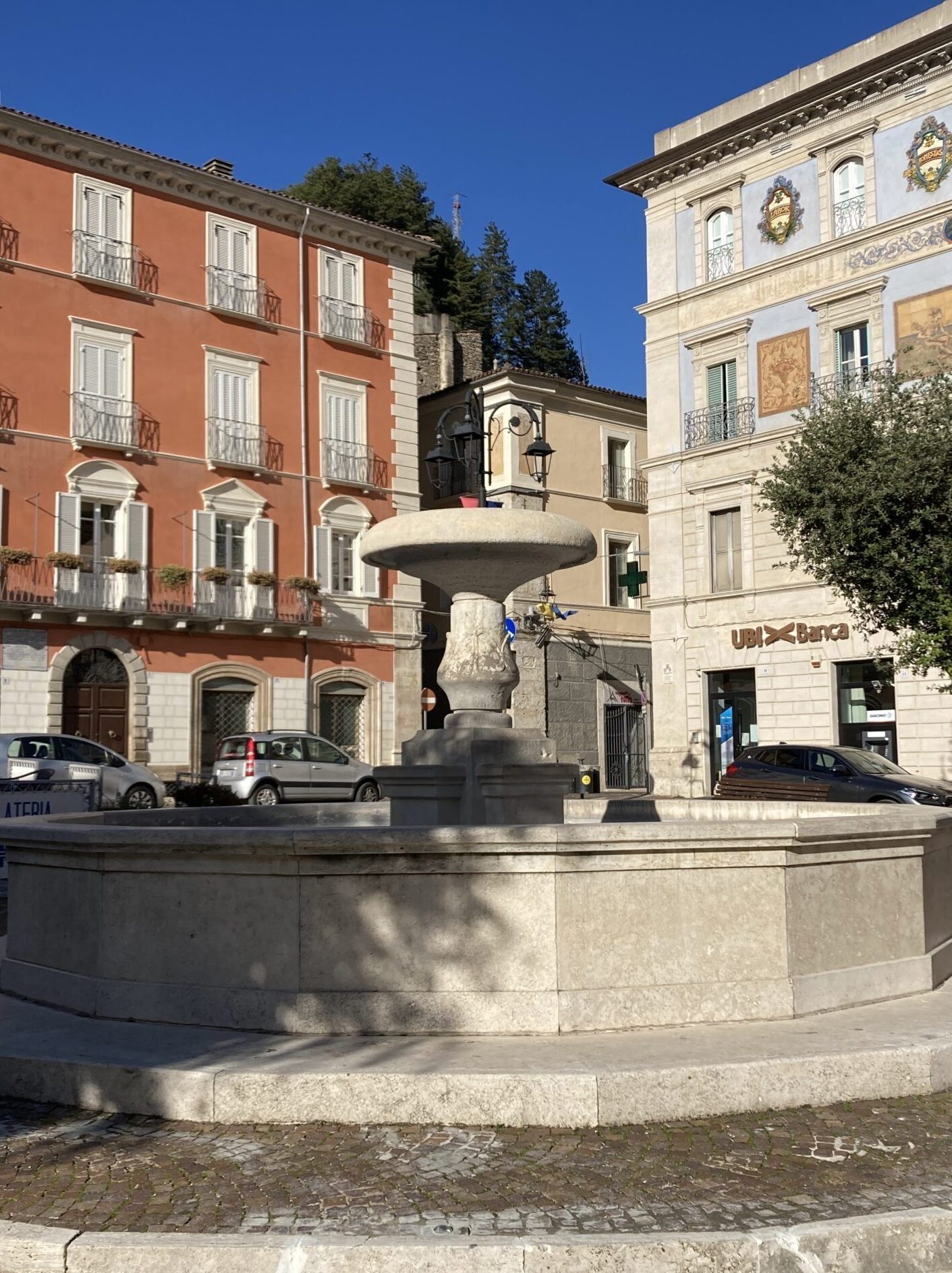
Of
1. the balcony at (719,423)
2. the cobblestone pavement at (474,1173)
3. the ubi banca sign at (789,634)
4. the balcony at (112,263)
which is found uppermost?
the balcony at (112,263)

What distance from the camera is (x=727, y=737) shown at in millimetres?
30391

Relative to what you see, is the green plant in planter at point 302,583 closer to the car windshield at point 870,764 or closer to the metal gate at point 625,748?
the metal gate at point 625,748

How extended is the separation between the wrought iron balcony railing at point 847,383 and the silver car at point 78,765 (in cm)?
1516

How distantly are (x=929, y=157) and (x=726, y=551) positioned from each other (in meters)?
9.64

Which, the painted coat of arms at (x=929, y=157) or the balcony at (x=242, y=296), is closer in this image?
the painted coat of arms at (x=929, y=157)

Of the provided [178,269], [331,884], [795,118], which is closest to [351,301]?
[178,269]

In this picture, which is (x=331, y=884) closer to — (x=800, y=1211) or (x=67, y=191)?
(x=800, y=1211)

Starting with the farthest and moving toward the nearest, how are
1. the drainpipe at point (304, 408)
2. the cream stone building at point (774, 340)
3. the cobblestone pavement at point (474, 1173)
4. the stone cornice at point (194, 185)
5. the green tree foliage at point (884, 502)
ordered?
the drainpipe at point (304, 408) < the stone cornice at point (194, 185) < the cream stone building at point (774, 340) < the green tree foliage at point (884, 502) < the cobblestone pavement at point (474, 1173)

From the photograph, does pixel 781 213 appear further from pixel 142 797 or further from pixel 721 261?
pixel 142 797

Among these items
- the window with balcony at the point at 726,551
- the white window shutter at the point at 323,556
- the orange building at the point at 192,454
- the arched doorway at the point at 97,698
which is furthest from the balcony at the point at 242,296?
the window with balcony at the point at 726,551

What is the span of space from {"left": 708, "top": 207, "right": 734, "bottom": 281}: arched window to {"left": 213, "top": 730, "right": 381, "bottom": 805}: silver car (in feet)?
50.1

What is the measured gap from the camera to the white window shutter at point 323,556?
34094mm

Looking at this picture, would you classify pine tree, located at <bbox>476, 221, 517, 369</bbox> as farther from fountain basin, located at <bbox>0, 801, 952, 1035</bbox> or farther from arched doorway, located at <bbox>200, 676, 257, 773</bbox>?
fountain basin, located at <bbox>0, 801, 952, 1035</bbox>

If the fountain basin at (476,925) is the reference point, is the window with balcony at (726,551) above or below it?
above
